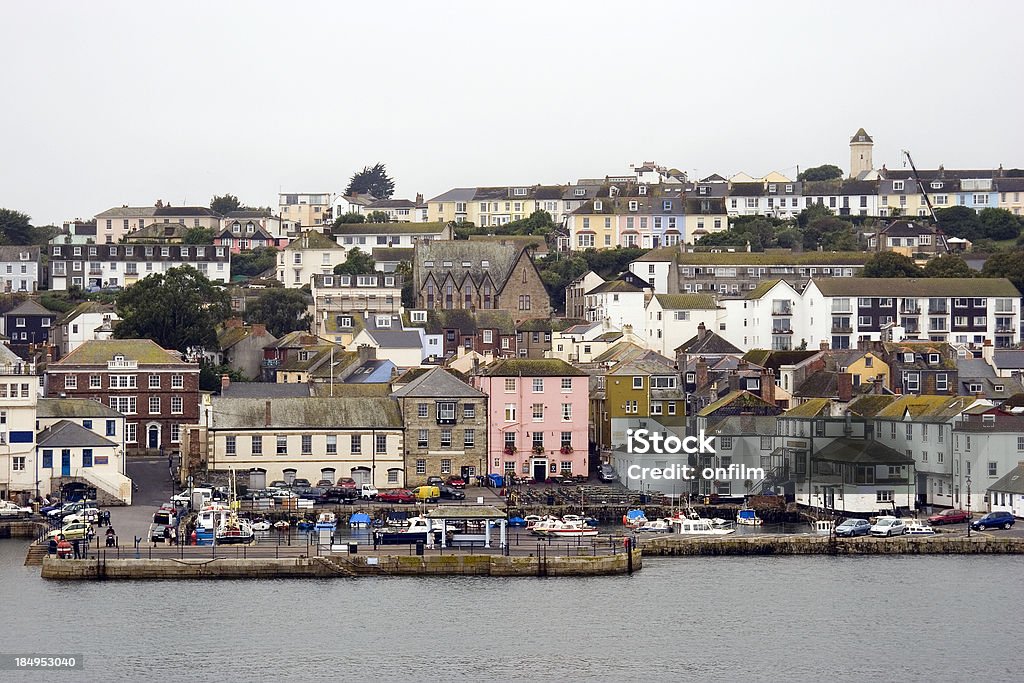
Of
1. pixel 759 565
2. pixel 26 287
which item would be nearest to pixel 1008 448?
pixel 759 565

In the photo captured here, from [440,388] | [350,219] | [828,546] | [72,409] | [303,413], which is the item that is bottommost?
[828,546]

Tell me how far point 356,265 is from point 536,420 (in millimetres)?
47906

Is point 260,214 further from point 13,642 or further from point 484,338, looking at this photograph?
point 13,642

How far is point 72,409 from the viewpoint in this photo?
70438 mm

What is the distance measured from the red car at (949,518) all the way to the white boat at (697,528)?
6.49m

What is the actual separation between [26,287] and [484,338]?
A: 32116 millimetres

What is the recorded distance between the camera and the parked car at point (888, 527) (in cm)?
6206

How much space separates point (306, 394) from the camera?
81375 millimetres

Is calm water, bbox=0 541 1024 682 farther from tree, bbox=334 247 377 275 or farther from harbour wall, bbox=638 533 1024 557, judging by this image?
tree, bbox=334 247 377 275

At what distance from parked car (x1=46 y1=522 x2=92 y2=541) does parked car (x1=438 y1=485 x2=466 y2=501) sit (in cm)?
1365

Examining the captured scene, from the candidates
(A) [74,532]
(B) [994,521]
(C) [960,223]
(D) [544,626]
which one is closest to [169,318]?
(A) [74,532]

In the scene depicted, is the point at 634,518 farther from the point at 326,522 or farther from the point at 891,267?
the point at 891,267

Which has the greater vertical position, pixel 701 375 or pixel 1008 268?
pixel 1008 268

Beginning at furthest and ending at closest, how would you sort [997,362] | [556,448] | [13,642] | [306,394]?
[997,362], [306,394], [556,448], [13,642]
